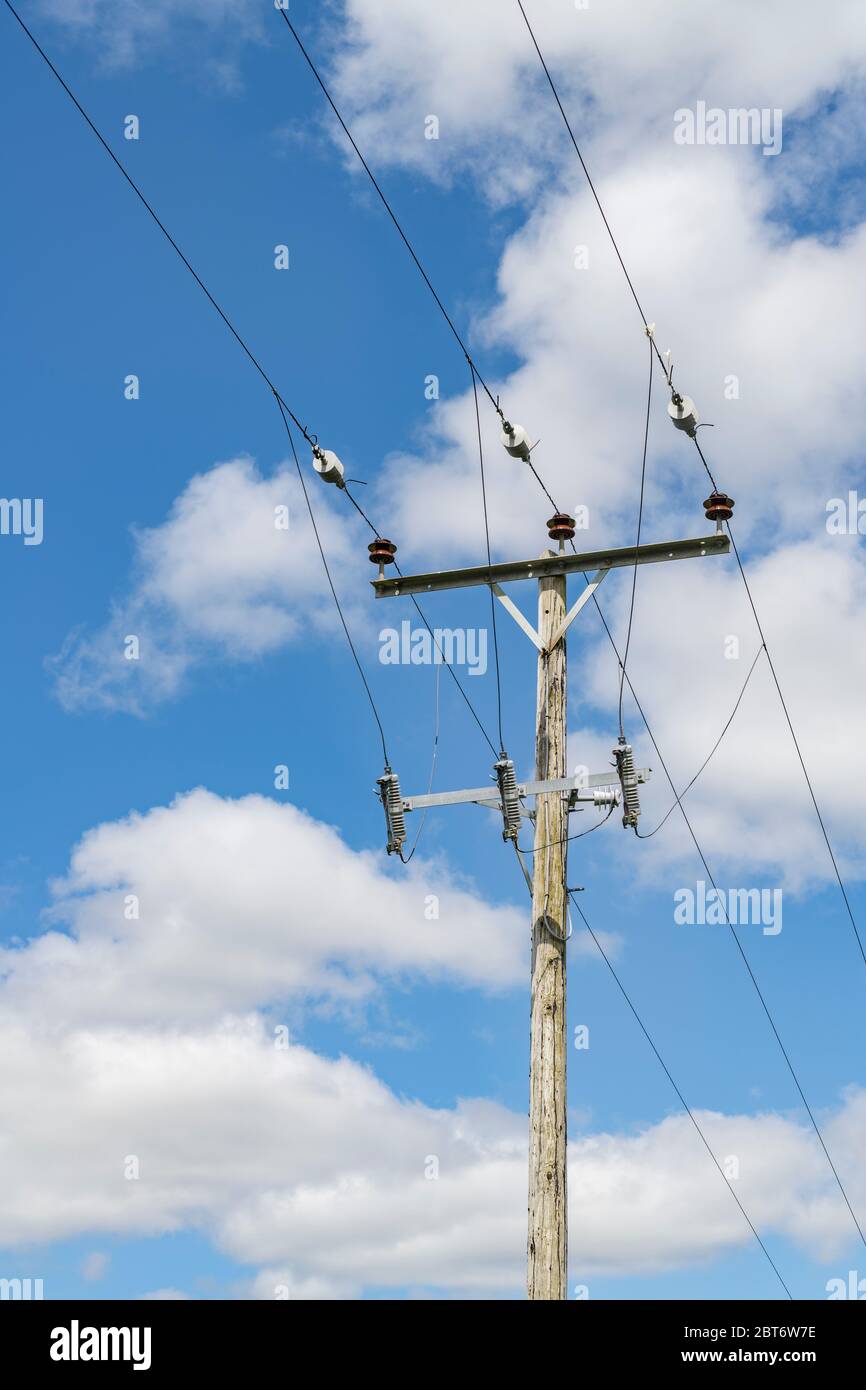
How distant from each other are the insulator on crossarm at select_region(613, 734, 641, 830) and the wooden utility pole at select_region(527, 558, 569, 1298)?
1.48 feet

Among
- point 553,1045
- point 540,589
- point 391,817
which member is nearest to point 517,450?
point 540,589

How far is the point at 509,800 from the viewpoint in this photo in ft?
42.5

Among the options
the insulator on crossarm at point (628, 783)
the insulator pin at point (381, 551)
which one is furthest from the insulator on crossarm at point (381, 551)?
the insulator on crossarm at point (628, 783)

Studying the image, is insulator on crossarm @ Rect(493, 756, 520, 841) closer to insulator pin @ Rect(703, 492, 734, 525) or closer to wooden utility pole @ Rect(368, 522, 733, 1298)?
wooden utility pole @ Rect(368, 522, 733, 1298)

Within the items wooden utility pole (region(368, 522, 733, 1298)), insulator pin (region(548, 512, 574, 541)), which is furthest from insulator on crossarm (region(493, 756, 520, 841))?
insulator pin (region(548, 512, 574, 541))

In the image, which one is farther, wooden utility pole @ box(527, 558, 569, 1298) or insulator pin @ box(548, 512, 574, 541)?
insulator pin @ box(548, 512, 574, 541)

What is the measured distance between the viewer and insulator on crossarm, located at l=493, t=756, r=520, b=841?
1295 cm

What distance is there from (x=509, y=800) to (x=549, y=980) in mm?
1462

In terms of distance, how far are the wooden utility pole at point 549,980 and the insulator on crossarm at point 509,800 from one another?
0.62 feet

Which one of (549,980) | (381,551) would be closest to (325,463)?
(381,551)

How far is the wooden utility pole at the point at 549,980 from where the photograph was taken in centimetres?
1159

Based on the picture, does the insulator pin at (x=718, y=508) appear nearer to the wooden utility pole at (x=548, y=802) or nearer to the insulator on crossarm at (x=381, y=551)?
the wooden utility pole at (x=548, y=802)
